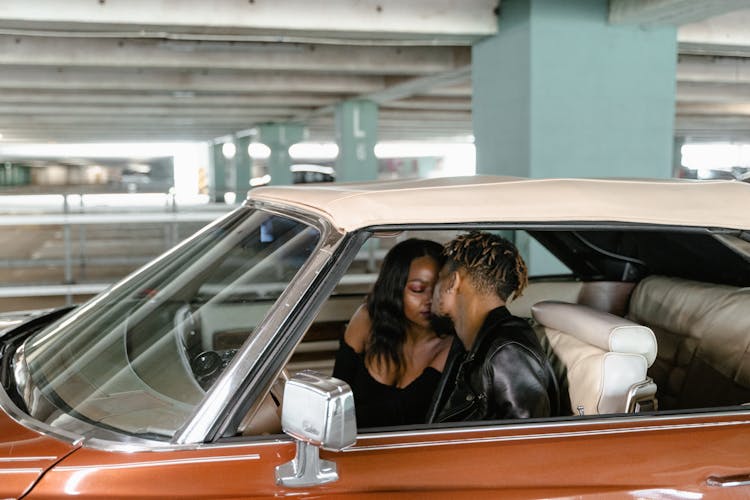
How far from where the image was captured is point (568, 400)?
2.38 metres

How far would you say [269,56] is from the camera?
35.2ft

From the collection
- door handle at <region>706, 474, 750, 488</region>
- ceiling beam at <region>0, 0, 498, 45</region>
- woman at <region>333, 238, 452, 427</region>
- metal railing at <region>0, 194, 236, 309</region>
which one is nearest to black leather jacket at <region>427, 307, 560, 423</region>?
woman at <region>333, 238, 452, 427</region>

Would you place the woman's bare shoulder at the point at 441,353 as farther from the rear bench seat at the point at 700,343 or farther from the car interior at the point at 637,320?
the rear bench seat at the point at 700,343

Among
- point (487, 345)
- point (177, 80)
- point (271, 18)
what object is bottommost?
point (487, 345)

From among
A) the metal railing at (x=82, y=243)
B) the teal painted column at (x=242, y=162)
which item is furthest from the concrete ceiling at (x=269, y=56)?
the teal painted column at (x=242, y=162)

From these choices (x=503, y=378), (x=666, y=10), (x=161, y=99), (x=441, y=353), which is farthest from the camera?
Answer: (x=161, y=99)

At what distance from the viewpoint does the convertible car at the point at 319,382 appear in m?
1.62

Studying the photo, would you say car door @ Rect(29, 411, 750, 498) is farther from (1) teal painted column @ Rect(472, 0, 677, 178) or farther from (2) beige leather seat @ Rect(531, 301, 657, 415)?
(1) teal painted column @ Rect(472, 0, 677, 178)

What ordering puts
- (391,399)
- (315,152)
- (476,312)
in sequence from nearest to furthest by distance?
(476,312), (391,399), (315,152)

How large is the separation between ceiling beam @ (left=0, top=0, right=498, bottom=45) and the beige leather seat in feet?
18.8

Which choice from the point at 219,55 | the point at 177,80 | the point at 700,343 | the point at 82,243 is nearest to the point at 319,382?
the point at 700,343

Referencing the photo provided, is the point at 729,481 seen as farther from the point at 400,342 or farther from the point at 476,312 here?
the point at 400,342

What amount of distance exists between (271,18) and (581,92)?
3.12 meters

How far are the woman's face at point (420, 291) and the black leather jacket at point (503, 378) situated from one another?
0.37 m
